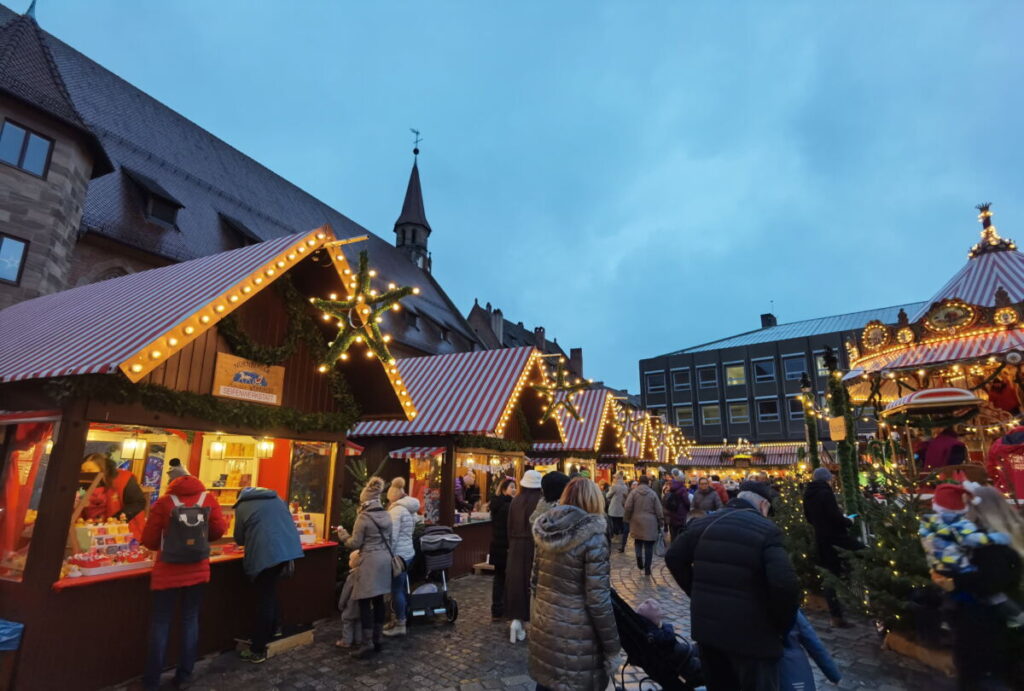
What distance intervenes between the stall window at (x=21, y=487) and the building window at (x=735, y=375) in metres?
49.4

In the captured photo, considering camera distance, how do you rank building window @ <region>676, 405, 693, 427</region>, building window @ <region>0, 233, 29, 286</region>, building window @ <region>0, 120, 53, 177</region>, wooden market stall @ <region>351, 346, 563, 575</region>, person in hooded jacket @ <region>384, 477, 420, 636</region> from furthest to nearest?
1. building window @ <region>676, 405, 693, 427</region>
2. building window @ <region>0, 120, 53, 177</region>
3. building window @ <region>0, 233, 29, 286</region>
4. wooden market stall @ <region>351, 346, 563, 575</region>
5. person in hooded jacket @ <region>384, 477, 420, 636</region>

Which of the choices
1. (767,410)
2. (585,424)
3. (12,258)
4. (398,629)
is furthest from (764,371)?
(12,258)

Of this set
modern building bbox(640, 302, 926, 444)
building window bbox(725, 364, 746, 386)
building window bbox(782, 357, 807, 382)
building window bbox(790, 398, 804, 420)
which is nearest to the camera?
building window bbox(790, 398, 804, 420)

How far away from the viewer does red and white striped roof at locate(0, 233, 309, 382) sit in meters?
4.95

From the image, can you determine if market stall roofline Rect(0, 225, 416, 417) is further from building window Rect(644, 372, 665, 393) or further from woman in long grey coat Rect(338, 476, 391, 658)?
building window Rect(644, 372, 665, 393)

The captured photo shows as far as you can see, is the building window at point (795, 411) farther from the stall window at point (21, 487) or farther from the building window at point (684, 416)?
the stall window at point (21, 487)

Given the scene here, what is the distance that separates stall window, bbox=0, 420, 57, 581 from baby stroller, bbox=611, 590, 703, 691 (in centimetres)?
540

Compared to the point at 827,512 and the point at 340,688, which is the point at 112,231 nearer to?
the point at 340,688

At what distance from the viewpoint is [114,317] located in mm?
6004

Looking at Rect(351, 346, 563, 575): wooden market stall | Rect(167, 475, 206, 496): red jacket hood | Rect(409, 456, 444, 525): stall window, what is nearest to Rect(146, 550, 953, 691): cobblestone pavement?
Rect(167, 475, 206, 496): red jacket hood

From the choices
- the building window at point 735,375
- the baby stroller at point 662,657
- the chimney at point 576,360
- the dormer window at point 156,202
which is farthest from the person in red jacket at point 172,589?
the chimney at point 576,360

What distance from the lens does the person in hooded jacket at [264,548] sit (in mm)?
5621

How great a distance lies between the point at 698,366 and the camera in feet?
165

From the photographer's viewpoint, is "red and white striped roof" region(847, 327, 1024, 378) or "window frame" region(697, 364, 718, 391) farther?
"window frame" region(697, 364, 718, 391)
